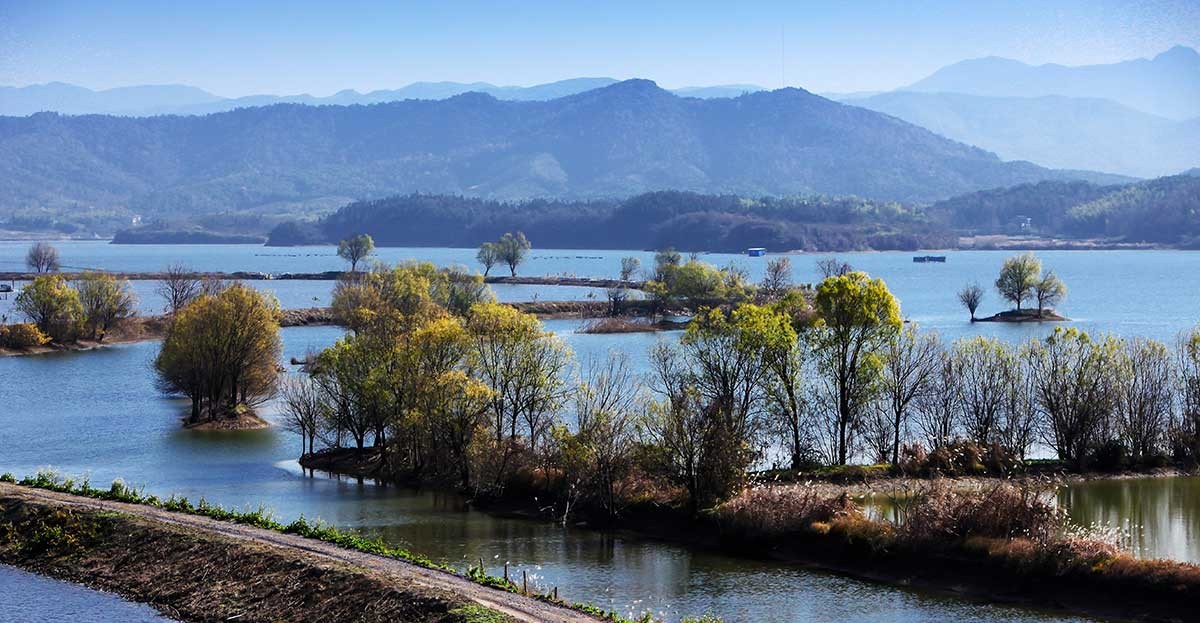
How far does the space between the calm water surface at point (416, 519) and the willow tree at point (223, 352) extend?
93.5 inches

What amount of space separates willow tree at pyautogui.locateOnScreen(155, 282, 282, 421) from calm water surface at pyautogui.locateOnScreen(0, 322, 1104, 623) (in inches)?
93.5

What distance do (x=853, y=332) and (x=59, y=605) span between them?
2768 cm

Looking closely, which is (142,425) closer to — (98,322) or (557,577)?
(557,577)

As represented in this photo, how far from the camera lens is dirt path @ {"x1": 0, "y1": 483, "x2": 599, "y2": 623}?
92.9 ft

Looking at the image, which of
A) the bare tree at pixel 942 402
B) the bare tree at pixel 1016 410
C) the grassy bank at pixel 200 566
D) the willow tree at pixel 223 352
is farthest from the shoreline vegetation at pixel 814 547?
the willow tree at pixel 223 352

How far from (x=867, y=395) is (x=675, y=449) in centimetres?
1070

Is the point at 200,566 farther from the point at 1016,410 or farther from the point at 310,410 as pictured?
the point at 1016,410

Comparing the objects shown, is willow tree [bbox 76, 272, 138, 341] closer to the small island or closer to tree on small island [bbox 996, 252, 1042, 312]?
the small island

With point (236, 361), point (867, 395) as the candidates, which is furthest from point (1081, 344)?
point (236, 361)

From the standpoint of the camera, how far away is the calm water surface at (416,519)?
3102cm

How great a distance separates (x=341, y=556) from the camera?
3278cm

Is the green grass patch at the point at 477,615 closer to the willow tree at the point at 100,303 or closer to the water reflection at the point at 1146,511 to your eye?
the water reflection at the point at 1146,511

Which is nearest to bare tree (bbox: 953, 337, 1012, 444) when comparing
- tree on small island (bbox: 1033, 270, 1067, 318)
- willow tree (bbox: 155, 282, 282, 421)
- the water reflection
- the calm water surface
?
the water reflection

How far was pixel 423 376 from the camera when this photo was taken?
1836 inches
